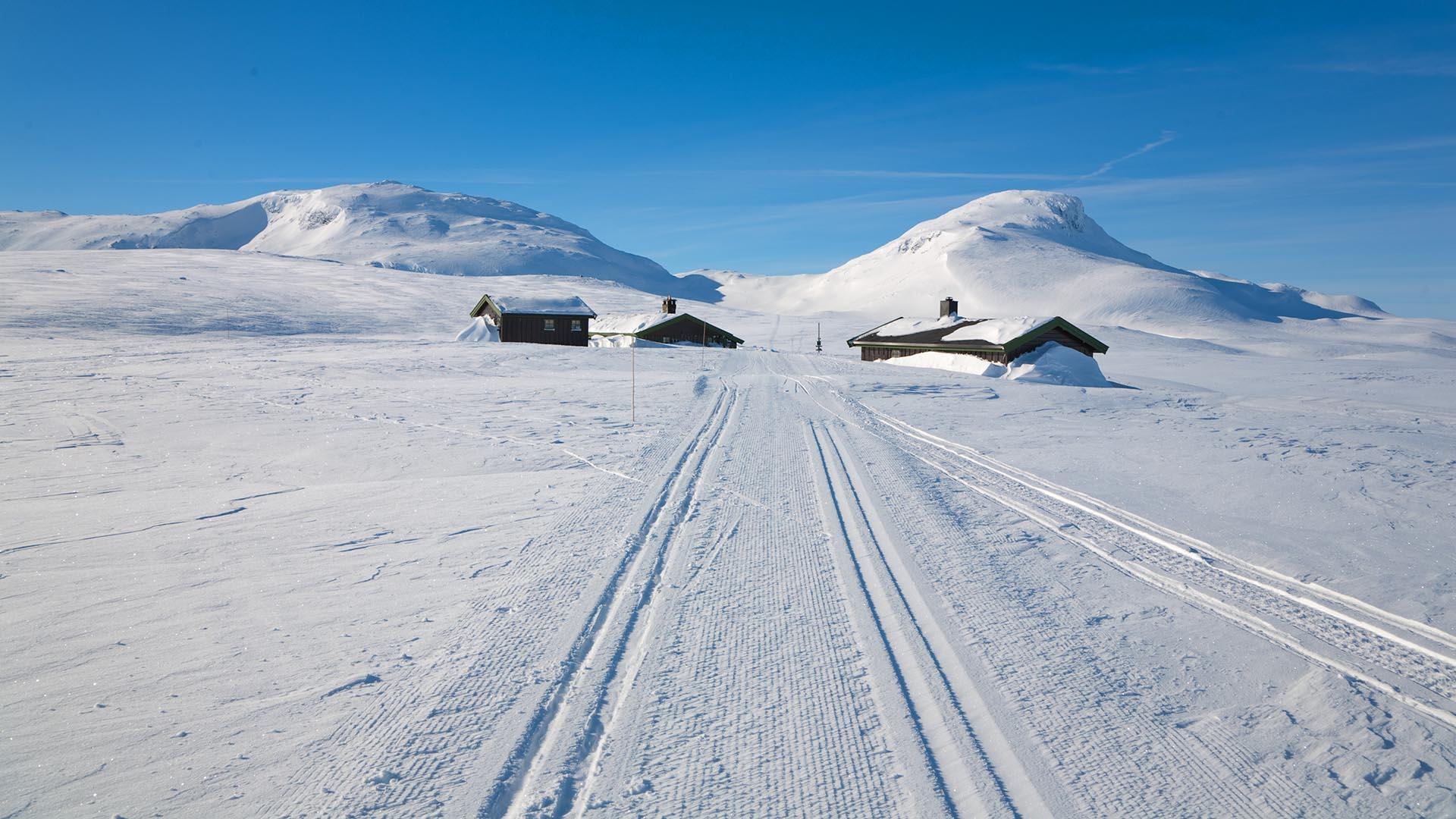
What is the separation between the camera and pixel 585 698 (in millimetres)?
4594

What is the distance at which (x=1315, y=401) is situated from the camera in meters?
25.9

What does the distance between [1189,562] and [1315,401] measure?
975 inches

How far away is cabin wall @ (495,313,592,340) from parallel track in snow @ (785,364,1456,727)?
1636 inches

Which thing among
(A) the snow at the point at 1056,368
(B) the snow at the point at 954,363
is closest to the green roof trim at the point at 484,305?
(B) the snow at the point at 954,363

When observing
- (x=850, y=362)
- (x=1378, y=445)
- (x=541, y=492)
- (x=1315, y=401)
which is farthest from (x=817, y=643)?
(x=850, y=362)

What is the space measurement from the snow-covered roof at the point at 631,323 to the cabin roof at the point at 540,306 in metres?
2.31

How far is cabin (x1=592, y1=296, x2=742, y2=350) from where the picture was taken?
52.8 meters

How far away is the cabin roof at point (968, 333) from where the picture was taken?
3472 centimetres

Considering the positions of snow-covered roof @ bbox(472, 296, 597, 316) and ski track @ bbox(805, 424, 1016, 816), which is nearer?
ski track @ bbox(805, 424, 1016, 816)

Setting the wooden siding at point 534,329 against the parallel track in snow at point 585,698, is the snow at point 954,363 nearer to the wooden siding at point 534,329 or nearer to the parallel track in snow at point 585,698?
the wooden siding at point 534,329

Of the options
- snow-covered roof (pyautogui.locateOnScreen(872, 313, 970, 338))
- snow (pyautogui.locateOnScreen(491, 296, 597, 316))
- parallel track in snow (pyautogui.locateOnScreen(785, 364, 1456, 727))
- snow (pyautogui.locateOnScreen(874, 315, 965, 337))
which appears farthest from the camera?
snow (pyautogui.locateOnScreen(491, 296, 597, 316))

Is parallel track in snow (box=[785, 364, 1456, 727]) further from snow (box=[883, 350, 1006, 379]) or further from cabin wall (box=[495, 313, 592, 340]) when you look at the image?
cabin wall (box=[495, 313, 592, 340])

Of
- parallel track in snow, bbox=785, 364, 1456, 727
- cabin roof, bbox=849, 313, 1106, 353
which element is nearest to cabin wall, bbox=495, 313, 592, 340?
cabin roof, bbox=849, 313, 1106, 353

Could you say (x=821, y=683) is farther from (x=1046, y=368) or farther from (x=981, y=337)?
(x=981, y=337)
